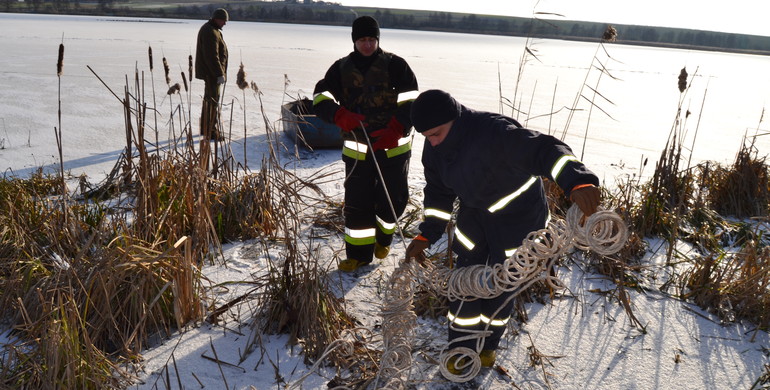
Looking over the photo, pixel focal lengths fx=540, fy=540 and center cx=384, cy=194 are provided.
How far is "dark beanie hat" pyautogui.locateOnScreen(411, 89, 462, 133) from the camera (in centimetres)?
212

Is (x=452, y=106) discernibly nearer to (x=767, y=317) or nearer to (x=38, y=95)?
(x=767, y=317)

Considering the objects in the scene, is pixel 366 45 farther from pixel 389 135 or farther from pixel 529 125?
pixel 529 125

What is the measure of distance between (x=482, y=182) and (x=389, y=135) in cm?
116

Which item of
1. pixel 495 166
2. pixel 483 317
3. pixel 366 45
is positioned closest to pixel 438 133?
pixel 495 166

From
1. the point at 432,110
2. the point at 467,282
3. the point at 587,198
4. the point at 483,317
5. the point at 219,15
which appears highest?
the point at 219,15

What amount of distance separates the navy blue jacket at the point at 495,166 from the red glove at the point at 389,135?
2.76ft

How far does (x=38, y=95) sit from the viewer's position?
8727mm

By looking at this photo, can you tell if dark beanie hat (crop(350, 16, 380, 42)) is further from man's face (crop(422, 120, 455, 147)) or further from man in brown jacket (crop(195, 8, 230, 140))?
man in brown jacket (crop(195, 8, 230, 140))

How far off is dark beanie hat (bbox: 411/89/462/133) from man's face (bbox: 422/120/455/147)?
0.03 m

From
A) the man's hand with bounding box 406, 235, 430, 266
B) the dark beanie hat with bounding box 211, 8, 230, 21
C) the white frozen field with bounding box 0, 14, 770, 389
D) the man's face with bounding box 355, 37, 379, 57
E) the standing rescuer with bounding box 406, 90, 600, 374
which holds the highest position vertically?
the dark beanie hat with bounding box 211, 8, 230, 21

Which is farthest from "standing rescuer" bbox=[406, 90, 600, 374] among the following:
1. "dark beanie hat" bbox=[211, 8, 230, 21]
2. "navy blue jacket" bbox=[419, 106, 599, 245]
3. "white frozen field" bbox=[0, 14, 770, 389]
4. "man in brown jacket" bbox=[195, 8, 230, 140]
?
"dark beanie hat" bbox=[211, 8, 230, 21]

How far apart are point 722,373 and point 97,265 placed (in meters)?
2.95

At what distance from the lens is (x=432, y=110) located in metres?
2.12

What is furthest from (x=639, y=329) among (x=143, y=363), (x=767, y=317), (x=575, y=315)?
(x=143, y=363)
